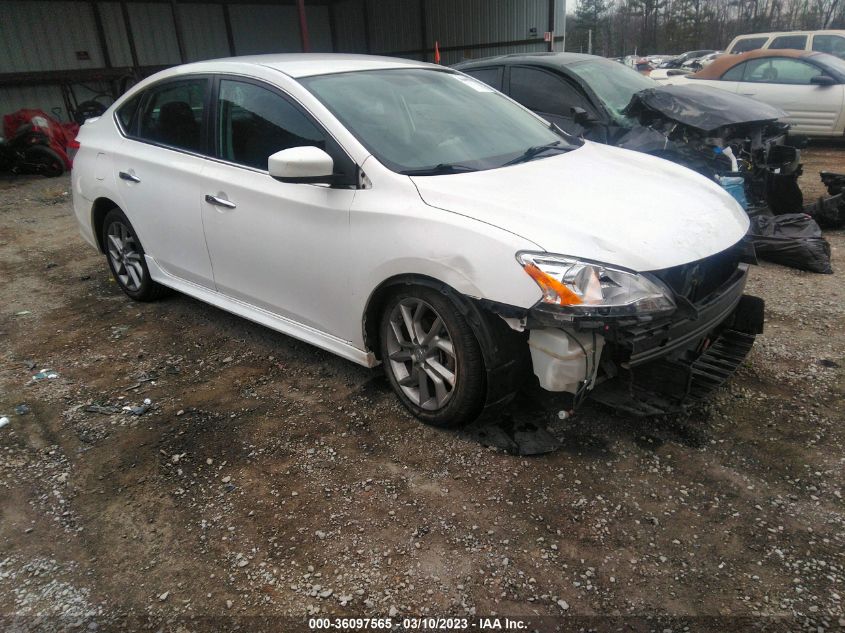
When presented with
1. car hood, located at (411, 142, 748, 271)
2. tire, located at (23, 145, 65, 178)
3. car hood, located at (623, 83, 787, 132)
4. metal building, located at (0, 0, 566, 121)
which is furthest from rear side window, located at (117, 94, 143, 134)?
metal building, located at (0, 0, 566, 121)

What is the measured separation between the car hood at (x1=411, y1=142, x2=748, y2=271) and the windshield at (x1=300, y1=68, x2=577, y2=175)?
0.18 m

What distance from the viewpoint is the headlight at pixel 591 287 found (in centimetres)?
242

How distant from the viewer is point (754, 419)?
3.07 meters

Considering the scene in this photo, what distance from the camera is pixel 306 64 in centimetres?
362

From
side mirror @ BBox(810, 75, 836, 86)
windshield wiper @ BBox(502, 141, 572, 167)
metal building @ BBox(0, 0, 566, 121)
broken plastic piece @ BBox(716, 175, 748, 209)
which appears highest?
metal building @ BBox(0, 0, 566, 121)

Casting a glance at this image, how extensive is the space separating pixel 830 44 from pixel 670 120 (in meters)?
8.17

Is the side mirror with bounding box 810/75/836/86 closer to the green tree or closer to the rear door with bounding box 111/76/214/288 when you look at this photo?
the rear door with bounding box 111/76/214/288

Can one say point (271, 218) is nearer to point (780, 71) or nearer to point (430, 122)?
point (430, 122)

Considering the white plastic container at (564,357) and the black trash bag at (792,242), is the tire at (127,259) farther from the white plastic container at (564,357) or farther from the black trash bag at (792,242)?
the black trash bag at (792,242)

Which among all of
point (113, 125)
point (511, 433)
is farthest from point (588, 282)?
point (113, 125)

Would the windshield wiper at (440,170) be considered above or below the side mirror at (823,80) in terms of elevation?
above

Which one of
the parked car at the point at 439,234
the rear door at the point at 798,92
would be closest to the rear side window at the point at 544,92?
the parked car at the point at 439,234

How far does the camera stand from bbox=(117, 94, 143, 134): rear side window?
14.5 ft

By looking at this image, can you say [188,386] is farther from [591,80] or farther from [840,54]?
[840,54]
